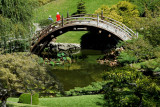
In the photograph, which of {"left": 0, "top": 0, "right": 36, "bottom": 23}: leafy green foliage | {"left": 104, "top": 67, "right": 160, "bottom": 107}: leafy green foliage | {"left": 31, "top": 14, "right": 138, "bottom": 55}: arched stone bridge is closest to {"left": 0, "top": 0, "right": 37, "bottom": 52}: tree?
{"left": 0, "top": 0, "right": 36, "bottom": 23}: leafy green foliage

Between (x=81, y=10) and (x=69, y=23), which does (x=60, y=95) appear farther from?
(x=81, y=10)

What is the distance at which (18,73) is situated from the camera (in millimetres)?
11680

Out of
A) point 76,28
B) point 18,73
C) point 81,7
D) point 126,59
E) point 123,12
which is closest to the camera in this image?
point 18,73

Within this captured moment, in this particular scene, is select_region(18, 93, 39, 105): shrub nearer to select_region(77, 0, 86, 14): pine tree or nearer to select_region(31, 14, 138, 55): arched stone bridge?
select_region(31, 14, 138, 55): arched stone bridge

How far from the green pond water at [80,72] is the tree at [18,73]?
834 centimetres

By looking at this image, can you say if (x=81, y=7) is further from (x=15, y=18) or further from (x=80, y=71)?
(x=15, y=18)

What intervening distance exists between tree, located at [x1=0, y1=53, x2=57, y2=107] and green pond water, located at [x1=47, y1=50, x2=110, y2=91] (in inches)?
328

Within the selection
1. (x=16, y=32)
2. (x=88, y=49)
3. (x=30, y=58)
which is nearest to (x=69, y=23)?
(x=88, y=49)

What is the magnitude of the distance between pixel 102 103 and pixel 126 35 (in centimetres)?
1273

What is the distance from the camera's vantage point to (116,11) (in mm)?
33062

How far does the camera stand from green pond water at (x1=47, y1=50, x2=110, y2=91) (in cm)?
2226

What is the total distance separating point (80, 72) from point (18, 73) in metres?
13.9

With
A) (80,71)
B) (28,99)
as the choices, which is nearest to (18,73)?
(28,99)

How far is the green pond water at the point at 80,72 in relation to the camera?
876 inches
